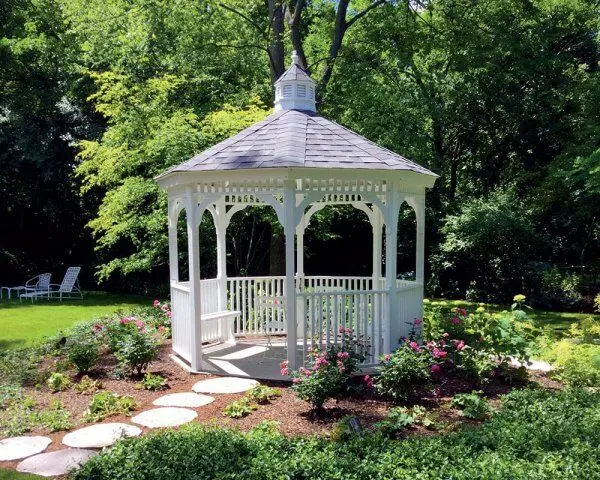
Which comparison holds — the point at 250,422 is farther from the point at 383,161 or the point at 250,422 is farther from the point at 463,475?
the point at 383,161

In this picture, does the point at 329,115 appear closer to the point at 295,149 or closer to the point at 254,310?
the point at 254,310

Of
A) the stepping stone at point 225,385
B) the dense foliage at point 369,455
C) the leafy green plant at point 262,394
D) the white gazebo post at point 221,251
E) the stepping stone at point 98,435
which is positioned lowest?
the stepping stone at point 98,435

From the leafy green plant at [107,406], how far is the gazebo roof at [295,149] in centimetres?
290

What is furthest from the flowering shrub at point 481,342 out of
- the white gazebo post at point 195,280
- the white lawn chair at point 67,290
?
the white lawn chair at point 67,290

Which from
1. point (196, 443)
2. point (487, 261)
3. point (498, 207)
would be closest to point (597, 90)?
point (498, 207)

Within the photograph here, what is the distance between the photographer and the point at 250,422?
5457 millimetres

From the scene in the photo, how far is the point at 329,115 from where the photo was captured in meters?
14.7

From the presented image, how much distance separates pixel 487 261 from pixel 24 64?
1523 cm

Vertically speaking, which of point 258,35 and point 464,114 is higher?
point 258,35

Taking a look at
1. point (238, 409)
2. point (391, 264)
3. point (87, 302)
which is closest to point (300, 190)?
point (391, 264)

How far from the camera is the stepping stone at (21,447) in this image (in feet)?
15.4

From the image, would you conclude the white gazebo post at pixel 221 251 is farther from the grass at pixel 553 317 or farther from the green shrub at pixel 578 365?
the grass at pixel 553 317

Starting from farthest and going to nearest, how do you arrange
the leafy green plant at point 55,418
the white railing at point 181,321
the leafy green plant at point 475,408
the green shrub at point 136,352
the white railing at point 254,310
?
the white railing at point 254,310 < the white railing at point 181,321 < the green shrub at point 136,352 < the leafy green plant at point 475,408 < the leafy green plant at point 55,418

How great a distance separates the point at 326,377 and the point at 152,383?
2.32 metres
